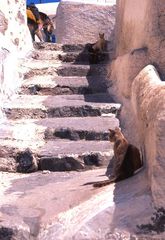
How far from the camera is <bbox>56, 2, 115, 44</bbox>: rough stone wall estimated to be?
24.0 feet

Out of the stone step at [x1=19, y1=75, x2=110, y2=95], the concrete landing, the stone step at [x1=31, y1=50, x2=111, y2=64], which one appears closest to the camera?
the concrete landing

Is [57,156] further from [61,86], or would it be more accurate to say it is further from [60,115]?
[61,86]

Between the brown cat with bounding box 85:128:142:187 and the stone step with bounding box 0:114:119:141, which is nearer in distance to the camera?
the brown cat with bounding box 85:128:142:187

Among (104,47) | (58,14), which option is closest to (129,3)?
(104,47)

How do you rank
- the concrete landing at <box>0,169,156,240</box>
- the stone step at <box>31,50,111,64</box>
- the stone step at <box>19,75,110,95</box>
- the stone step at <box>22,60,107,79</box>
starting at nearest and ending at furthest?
the concrete landing at <box>0,169,156,240</box>
the stone step at <box>19,75,110,95</box>
the stone step at <box>22,60,107,79</box>
the stone step at <box>31,50,111,64</box>

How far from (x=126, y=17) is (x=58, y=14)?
3386 millimetres

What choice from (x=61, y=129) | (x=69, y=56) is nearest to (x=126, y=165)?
(x=61, y=129)

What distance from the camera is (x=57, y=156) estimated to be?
2.98m

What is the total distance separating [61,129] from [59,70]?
4.66ft

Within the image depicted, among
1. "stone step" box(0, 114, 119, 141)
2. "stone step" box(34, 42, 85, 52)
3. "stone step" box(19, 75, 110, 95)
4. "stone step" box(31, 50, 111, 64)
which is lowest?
"stone step" box(0, 114, 119, 141)

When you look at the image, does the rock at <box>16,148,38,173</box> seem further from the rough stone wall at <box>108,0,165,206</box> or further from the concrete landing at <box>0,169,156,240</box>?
the rough stone wall at <box>108,0,165,206</box>

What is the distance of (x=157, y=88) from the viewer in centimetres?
250

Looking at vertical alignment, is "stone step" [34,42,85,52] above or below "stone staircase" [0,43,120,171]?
above

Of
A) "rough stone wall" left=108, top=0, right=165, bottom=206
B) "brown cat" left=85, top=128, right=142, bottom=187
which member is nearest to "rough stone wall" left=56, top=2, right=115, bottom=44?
"rough stone wall" left=108, top=0, right=165, bottom=206
